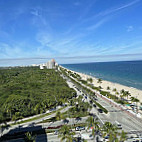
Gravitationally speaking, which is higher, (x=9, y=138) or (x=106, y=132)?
(x=106, y=132)

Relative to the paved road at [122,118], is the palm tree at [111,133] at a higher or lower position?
higher

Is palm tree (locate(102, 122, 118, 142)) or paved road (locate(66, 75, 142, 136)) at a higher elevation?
palm tree (locate(102, 122, 118, 142))

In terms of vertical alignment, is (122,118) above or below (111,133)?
below

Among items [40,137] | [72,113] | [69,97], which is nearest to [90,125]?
[72,113]

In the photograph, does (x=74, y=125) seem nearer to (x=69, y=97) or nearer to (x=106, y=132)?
(x=106, y=132)

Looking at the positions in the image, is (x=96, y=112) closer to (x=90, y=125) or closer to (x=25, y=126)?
(x=90, y=125)

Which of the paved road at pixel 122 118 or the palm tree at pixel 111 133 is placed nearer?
the palm tree at pixel 111 133

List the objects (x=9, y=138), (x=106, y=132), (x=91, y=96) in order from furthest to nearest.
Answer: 1. (x=91, y=96)
2. (x=9, y=138)
3. (x=106, y=132)

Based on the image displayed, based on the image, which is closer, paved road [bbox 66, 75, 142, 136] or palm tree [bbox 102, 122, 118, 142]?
palm tree [bbox 102, 122, 118, 142]

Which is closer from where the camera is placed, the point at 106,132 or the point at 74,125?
the point at 106,132

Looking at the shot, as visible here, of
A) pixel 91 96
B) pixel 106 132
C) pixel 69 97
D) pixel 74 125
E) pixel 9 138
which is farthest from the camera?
pixel 91 96

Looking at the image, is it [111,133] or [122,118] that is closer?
[111,133]
